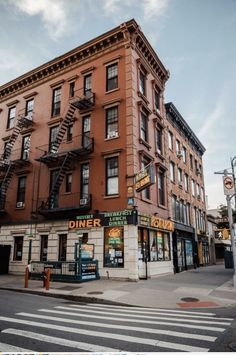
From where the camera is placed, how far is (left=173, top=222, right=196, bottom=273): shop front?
23938 mm

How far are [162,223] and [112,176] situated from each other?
18.3 feet

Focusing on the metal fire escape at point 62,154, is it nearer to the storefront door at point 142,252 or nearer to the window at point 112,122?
the window at point 112,122

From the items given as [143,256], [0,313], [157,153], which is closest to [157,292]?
[143,256]

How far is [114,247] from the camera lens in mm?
18031

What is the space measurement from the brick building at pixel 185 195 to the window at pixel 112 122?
24.7 ft

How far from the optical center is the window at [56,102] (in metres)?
24.4

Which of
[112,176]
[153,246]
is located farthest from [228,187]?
[112,176]

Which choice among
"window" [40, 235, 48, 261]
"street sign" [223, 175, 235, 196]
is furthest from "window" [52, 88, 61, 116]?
"street sign" [223, 175, 235, 196]

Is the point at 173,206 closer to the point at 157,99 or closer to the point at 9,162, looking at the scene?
the point at 157,99

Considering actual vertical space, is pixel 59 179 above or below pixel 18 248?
above

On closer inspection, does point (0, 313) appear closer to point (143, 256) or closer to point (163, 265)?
point (143, 256)

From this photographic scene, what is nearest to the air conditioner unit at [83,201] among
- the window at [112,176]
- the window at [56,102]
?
the window at [112,176]

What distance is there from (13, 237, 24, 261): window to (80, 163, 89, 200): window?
22.9 feet

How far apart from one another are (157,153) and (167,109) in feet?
23.0
